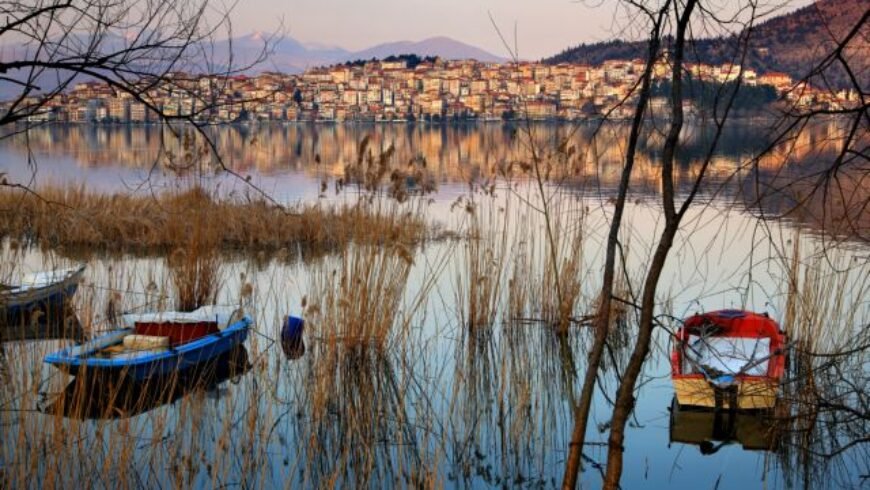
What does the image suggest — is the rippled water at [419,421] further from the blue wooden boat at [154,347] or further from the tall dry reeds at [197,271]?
the tall dry reeds at [197,271]

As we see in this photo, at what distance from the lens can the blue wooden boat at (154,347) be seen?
21.9ft

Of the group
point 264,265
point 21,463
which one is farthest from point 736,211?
point 21,463

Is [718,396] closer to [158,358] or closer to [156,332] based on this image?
[158,358]

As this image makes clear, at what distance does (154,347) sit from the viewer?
7.24 metres

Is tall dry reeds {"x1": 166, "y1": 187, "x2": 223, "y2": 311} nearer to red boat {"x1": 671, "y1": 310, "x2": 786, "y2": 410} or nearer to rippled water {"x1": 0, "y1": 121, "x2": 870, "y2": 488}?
rippled water {"x1": 0, "y1": 121, "x2": 870, "y2": 488}

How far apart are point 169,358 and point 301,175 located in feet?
71.3

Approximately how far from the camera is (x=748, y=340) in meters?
7.48

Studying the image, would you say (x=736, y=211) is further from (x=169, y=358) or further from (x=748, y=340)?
(x=169, y=358)

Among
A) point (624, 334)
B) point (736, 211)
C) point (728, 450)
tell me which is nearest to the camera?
point (728, 450)

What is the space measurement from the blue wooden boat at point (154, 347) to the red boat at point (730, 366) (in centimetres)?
328

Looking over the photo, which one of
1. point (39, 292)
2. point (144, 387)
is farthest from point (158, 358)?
point (39, 292)

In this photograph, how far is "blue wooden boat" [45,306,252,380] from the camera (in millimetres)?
6684

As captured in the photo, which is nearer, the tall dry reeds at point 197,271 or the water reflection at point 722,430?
the water reflection at point 722,430

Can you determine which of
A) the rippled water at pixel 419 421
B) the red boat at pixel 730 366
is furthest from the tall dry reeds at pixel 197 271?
the red boat at pixel 730 366
